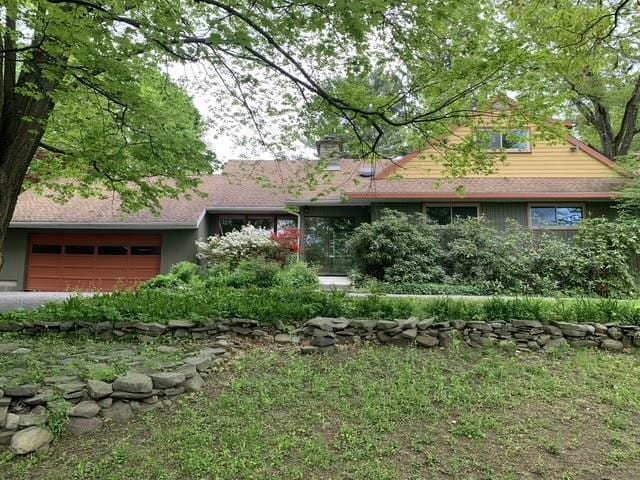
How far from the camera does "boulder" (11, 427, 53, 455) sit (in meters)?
2.74

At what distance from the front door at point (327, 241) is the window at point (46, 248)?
8.61m

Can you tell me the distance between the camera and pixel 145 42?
3.70 metres

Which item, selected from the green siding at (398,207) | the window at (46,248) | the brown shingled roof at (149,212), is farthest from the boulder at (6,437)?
the window at (46,248)

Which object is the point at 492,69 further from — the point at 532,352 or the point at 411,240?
the point at 411,240

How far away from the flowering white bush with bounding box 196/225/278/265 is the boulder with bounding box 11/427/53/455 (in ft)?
30.5

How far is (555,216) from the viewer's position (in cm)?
1198

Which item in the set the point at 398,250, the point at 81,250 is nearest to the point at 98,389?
the point at 398,250

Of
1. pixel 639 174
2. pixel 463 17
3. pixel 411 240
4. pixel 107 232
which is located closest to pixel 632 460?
pixel 463 17

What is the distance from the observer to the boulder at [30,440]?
8.98 feet

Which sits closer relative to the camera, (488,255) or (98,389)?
(98,389)

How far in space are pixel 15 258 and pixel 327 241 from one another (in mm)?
10813

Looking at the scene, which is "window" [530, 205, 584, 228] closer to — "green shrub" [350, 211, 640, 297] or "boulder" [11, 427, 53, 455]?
"green shrub" [350, 211, 640, 297]

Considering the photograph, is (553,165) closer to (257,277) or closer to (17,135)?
(257,277)

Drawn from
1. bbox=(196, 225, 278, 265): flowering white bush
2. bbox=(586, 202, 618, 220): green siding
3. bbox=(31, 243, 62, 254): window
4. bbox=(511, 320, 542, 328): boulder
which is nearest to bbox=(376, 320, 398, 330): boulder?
bbox=(511, 320, 542, 328): boulder
